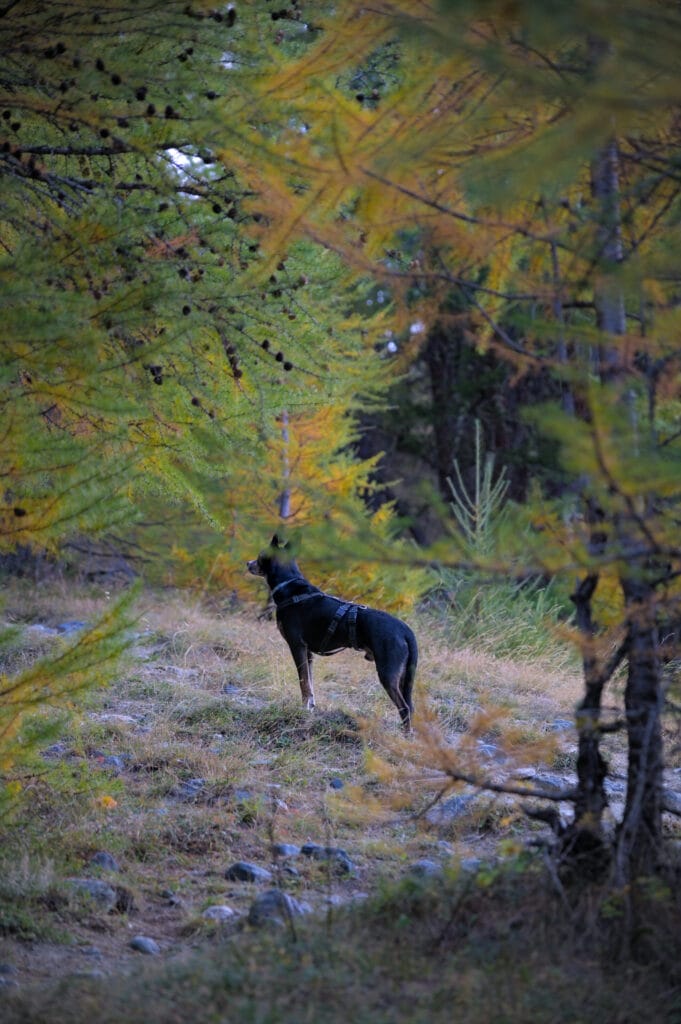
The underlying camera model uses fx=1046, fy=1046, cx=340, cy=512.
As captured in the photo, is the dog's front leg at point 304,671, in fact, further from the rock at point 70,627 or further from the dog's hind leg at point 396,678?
the rock at point 70,627

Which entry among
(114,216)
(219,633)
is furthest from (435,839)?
(219,633)

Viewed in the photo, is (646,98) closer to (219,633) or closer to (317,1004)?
(317,1004)

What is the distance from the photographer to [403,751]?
4.25 meters

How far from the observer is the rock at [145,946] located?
3.84m

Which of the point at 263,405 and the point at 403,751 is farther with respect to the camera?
the point at 263,405

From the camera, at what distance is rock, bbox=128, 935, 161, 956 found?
384 centimetres

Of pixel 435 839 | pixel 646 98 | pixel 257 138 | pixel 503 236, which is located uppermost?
pixel 646 98

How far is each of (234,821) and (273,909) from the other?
1412mm

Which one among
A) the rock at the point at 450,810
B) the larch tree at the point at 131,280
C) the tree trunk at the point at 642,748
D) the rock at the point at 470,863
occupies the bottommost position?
the rock at the point at 450,810

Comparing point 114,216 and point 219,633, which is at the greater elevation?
point 114,216

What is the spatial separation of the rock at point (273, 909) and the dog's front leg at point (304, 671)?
3323 millimetres

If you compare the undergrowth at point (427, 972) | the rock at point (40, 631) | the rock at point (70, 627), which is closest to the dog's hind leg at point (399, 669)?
the undergrowth at point (427, 972)

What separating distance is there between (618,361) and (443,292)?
0.73m

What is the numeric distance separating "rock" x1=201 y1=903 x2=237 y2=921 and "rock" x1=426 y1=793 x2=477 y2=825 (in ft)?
4.03
